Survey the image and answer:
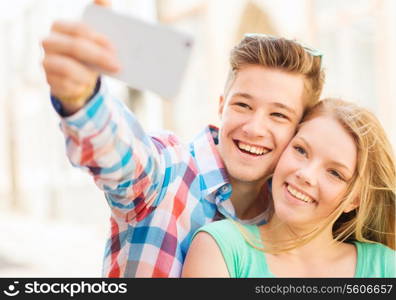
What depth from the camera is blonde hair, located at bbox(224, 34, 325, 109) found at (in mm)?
874

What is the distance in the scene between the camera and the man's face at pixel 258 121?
0.85m

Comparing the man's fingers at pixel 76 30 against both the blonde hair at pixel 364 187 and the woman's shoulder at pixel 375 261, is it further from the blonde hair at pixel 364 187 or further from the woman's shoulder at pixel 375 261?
the woman's shoulder at pixel 375 261

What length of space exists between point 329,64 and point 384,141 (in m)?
2.11

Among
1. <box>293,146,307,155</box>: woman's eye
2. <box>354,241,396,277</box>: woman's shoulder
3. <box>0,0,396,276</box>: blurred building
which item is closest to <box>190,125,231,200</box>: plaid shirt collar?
<box>293,146,307,155</box>: woman's eye

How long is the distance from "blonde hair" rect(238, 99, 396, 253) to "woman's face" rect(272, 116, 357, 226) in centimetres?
1

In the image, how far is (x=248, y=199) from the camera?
914 millimetres

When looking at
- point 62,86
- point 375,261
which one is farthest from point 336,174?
point 62,86

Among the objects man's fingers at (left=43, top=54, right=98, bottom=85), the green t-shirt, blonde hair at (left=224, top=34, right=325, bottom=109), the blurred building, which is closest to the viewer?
man's fingers at (left=43, top=54, right=98, bottom=85)

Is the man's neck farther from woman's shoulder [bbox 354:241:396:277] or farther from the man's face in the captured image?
woman's shoulder [bbox 354:241:396:277]

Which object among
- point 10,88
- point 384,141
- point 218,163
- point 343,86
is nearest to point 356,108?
point 384,141

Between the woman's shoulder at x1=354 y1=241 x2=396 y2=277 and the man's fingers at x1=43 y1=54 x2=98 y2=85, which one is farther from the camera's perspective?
the woman's shoulder at x1=354 y1=241 x2=396 y2=277

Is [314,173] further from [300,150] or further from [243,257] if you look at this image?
[243,257]

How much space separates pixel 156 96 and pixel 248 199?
0.88 metres

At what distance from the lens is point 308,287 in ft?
2.65
